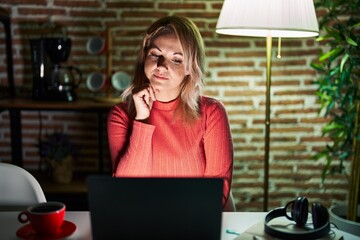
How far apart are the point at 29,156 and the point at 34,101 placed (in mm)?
459

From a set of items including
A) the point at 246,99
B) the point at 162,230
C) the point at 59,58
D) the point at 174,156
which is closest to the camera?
the point at 162,230

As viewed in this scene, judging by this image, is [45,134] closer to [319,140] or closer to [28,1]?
[28,1]

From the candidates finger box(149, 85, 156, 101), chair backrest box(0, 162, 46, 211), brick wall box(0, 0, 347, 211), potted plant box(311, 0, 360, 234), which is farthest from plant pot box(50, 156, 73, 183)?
potted plant box(311, 0, 360, 234)

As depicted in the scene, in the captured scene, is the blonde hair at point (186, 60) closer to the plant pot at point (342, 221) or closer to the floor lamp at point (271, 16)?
the floor lamp at point (271, 16)

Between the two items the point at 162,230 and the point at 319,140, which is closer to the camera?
the point at 162,230

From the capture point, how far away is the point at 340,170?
116 inches

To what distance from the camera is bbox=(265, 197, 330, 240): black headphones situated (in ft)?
4.35

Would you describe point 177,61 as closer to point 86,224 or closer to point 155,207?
point 86,224

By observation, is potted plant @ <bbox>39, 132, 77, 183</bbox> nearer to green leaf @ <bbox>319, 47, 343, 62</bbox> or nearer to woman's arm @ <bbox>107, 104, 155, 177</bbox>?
woman's arm @ <bbox>107, 104, 155, 177</bbox>

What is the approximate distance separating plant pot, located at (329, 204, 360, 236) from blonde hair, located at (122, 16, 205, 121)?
1.41 m

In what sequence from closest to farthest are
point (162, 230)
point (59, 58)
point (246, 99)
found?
point (162, 230) < point (59, 58) < point (246, 99)

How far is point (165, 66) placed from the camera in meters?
1.73

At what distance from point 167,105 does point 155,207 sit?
2.20 feet

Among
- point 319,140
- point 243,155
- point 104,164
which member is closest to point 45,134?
point 104,164
